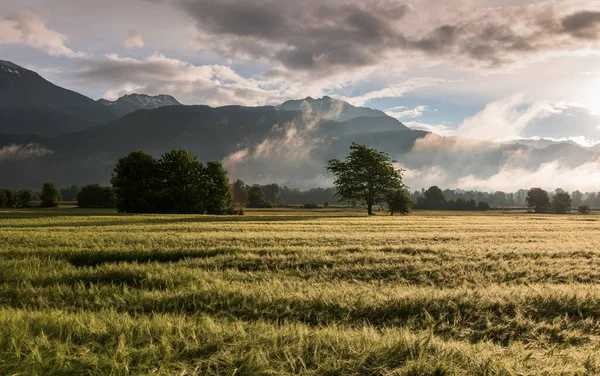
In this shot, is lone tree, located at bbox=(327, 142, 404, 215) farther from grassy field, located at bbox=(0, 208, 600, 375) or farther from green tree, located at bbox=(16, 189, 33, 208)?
green tree, located at bbox=(16, 189, 33, 208)

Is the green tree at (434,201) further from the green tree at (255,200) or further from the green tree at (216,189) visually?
the green tree at (216,189)

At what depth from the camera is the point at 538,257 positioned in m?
12.5

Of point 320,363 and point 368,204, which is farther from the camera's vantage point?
point 368,204

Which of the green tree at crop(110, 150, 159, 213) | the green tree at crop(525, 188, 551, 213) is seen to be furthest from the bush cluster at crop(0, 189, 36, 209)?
the green tree at crop(525, 188, 551, 213)

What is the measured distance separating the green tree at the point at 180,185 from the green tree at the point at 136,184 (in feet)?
5.00

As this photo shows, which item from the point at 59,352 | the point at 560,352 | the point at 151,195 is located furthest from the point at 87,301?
the point at 151,195

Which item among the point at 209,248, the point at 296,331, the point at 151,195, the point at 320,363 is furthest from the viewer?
the point at 151,195

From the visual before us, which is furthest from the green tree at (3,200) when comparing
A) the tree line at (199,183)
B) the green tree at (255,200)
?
the green tree at (255,200)

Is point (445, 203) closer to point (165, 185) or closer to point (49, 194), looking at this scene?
point (165, 185)

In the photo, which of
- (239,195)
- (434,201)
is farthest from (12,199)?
(434,201)

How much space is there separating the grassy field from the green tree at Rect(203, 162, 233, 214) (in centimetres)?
5401

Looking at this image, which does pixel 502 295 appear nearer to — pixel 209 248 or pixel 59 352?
pixel 59 352

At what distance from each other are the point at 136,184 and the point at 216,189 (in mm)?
14345

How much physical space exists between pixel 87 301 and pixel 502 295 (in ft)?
26.0
